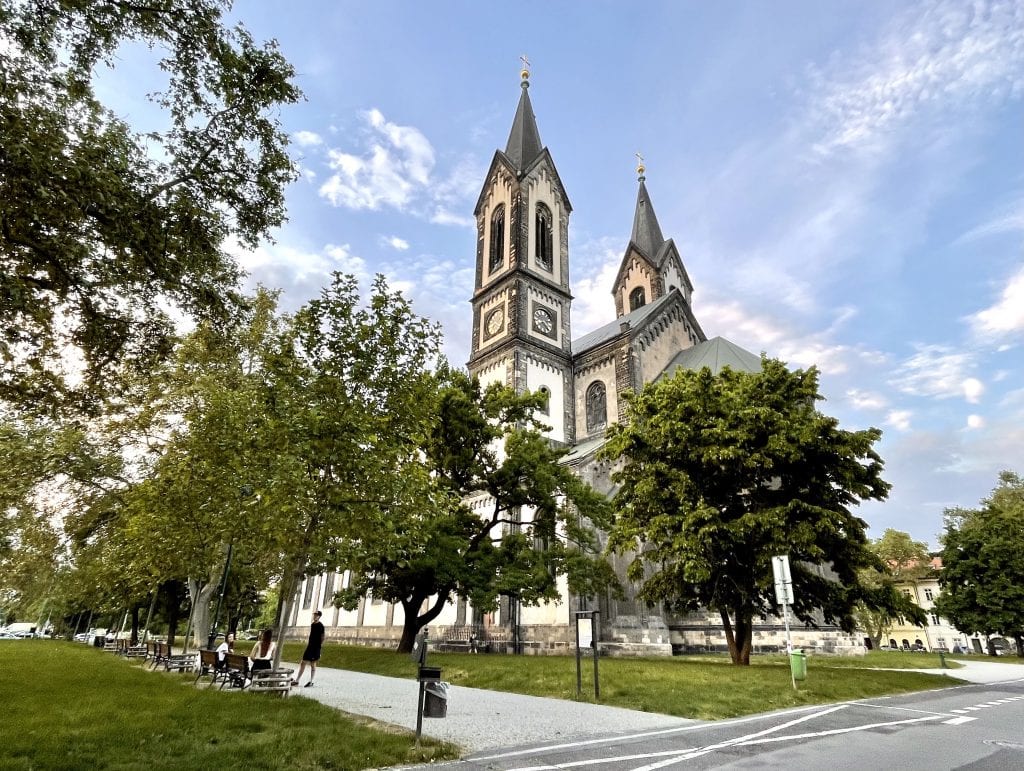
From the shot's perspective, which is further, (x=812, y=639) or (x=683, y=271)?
(x=683, y=271)

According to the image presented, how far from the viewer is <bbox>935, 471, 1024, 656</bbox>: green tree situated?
31609mm

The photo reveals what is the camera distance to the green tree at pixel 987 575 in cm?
3161

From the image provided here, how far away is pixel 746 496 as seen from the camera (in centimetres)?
1733

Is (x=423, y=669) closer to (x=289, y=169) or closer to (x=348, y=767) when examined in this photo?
(x=348, y=767)

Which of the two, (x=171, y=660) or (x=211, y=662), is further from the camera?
(x=171, y=660)

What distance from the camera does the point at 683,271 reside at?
48531 millimetres

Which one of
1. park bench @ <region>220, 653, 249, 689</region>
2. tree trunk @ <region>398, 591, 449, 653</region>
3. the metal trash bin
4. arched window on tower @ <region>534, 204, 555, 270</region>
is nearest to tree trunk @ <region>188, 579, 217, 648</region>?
tree trunk @ <region>398, 591, 449, 653</region>

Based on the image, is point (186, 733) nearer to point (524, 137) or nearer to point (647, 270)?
point (524, 137)

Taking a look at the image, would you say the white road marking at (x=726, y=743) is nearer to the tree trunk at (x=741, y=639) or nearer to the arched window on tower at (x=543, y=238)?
the tree trunk at (x=741, y=639)

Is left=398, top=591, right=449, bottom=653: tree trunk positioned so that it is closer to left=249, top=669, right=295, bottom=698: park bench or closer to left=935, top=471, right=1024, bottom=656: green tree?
left=249, top=669, right=295, bottom=698: park bench

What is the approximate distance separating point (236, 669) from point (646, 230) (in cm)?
4622

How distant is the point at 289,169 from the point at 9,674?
13.1 meters

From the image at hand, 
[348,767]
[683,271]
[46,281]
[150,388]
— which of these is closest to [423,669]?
[348,767]

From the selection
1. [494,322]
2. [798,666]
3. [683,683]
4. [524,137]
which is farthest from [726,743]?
[524,137]
